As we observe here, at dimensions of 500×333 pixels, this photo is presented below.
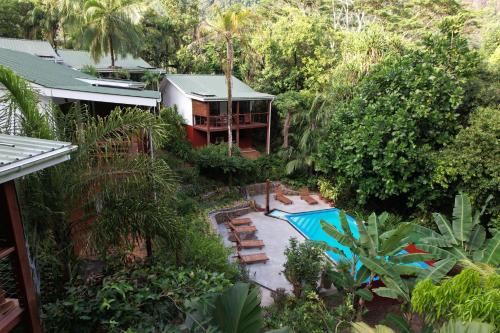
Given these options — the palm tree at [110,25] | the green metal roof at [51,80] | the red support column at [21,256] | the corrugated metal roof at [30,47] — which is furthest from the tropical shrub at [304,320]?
the corrugated metal roof at [30,47]

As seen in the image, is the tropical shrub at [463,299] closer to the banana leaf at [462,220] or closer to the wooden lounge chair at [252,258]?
the banana leaf at [462,220]

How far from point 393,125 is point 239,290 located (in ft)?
39.2

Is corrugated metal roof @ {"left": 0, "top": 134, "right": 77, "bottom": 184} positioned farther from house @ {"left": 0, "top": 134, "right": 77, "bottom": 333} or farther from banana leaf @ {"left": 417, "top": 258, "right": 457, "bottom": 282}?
banana leaf @ {"left": 417, "top": 258, "right": 457, "bottom": 282}

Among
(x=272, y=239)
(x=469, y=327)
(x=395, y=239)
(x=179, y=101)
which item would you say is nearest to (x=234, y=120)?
(x=179, y=101)

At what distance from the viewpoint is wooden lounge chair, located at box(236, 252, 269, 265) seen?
41.9ft

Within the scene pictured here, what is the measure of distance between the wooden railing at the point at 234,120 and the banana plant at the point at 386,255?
14809mm

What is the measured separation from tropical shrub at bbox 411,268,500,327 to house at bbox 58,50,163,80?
1017 inches

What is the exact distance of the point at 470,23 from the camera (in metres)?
31.1

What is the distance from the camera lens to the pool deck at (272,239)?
39.4 ft

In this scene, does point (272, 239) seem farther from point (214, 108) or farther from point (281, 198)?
point (214, 108)

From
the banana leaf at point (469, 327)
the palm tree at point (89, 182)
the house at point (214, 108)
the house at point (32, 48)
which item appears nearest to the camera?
the banana leaf at point (469, 327)

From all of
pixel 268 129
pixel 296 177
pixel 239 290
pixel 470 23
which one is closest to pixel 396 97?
pixel 296 177

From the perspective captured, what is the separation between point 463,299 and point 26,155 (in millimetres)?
5413

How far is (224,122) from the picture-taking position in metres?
24.4
